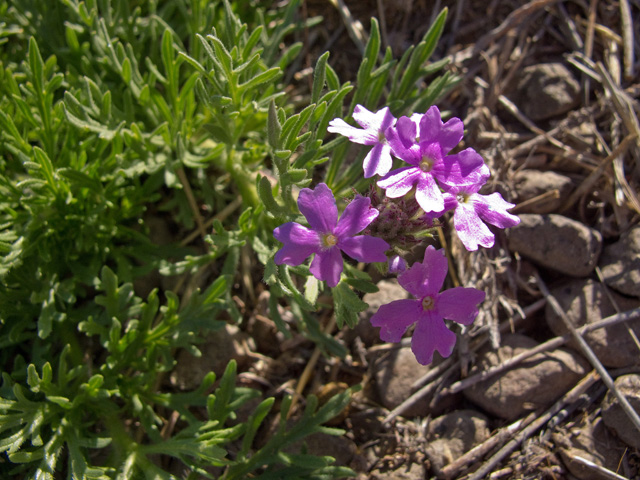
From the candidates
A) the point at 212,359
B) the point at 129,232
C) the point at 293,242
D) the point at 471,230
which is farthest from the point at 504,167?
the point at 129,232

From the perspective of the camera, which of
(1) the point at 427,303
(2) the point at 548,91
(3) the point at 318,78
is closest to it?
(1) the point at 427,303

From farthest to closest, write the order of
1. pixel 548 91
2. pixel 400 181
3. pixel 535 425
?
pixel 548 91, pixel 535 425, pixel 400 181

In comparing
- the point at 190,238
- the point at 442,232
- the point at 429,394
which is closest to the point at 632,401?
the point at 429,394

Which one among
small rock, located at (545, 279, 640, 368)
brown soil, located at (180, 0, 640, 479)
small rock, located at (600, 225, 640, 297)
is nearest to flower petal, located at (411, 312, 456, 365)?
brown soil, located at (180, 0, 640, 479)

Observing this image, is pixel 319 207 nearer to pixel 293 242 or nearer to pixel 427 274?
pixel 293 242

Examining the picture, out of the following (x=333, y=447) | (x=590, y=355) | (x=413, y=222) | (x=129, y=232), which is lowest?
(x=333, y=447)

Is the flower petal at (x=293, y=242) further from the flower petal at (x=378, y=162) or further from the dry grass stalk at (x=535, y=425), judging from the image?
the dry grass stalk at (x=535, y=425)

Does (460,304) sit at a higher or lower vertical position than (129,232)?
higher

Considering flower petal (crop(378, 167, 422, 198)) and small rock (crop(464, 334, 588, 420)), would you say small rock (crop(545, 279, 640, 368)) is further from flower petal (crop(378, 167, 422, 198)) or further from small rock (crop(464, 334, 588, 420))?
flower petal (crop(378, 167, 422, 198))
